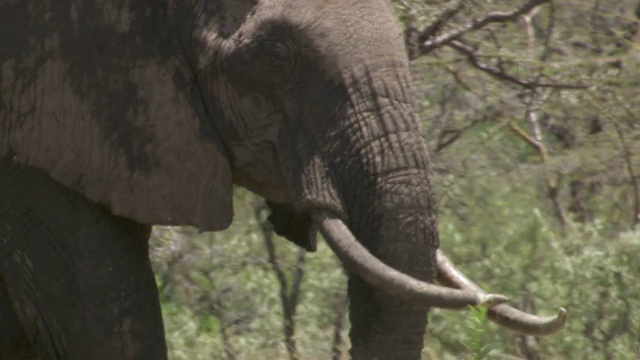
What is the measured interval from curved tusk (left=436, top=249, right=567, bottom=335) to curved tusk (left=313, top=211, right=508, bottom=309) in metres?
0.08

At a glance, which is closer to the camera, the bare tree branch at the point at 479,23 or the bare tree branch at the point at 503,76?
the bare tree branch at the point at 479,23

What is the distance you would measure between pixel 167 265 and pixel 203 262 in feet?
0.51

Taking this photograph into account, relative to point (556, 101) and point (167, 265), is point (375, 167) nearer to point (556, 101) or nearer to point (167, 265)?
point (167, 265)

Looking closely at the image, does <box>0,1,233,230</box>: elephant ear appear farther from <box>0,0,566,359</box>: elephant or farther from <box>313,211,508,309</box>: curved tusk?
<box>313,211,508,309</box>: curved tusk

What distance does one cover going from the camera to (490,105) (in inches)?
259

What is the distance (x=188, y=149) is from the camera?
373cm

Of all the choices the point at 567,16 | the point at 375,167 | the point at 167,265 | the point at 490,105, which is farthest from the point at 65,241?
the point at 567,16

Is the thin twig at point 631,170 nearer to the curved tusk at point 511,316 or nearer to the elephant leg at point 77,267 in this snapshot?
the curved tusk at point 511,316

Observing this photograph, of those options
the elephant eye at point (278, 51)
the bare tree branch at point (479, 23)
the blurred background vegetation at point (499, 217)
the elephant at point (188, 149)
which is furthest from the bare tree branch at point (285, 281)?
the elephant eye at point (278, 51)

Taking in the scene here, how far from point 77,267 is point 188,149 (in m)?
0.40

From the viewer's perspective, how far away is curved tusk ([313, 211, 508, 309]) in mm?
3303

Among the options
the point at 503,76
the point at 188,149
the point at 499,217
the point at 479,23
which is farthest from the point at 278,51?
the point at 499,217

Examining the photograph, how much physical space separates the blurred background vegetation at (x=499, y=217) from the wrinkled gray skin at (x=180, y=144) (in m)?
1.94

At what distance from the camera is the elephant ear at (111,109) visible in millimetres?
3707
